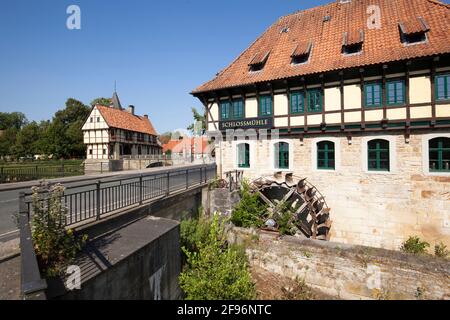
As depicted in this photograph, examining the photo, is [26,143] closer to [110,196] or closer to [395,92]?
[110,196]

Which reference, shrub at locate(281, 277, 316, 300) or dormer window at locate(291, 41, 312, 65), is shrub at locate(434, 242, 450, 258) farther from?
dormer window at locate(291, 41, 312, 65)

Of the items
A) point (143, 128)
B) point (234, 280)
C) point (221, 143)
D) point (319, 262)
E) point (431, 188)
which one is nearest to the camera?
point (234, 280)

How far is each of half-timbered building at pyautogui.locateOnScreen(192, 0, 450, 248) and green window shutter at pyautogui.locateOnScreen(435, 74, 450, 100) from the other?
34 mm

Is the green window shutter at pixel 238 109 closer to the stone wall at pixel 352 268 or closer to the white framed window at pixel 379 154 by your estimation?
the white framed window at pixel 379 154

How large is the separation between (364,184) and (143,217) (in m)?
9.47

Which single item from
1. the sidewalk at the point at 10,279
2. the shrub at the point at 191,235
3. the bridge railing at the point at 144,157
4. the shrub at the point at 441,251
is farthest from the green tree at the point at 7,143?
the shrub at the point at 441,251

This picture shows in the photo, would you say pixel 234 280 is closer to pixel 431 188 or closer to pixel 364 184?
pixel 364 184

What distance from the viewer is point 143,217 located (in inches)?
295

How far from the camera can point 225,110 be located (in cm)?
1437

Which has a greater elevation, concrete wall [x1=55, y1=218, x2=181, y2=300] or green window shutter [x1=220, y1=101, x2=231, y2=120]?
green window shutter [x1=220, y1=101, x2=231, y2=120]

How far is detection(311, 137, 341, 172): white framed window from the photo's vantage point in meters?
11.7

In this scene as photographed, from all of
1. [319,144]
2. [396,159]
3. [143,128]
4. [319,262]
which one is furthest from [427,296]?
[143,128]

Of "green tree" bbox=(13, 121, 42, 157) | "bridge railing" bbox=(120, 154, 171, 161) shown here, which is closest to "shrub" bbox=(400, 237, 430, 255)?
"bridge railing" bbox=(120, 154, 171, 161)

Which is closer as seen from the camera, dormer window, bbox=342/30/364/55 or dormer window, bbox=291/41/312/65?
dormer window, bbox=342/30/364/55
